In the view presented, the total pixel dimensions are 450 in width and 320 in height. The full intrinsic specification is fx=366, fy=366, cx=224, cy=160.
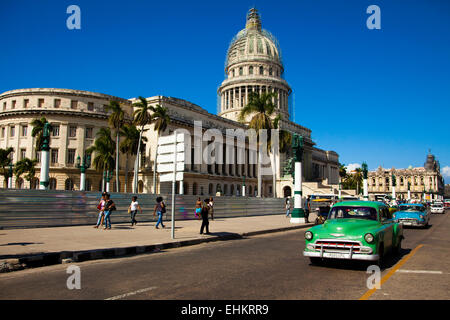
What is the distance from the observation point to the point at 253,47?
99938 millimetres

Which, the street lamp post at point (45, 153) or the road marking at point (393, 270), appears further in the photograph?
the street lamp post at point (45, 153)

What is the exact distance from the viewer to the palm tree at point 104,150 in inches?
1946

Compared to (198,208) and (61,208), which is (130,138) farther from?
(61,208)

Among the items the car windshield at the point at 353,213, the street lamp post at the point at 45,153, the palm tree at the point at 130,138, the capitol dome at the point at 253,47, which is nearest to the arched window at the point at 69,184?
the palm tree at the point at 130,138

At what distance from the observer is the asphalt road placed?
241 inches

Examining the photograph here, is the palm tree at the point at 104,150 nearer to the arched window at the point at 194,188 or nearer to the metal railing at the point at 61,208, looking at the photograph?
the arched window at the point at 194,188

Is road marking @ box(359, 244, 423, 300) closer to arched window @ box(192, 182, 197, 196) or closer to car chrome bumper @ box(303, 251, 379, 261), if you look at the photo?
car chrome bumper @ box(303, 251, 379, 261)

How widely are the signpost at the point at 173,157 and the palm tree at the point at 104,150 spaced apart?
3685cm

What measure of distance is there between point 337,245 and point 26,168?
4899 centimetres

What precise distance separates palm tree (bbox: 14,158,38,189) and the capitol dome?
6464cm

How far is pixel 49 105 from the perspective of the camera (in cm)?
5247

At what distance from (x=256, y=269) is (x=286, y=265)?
97 centimetres

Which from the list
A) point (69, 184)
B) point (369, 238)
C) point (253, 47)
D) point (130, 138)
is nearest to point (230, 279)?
point (369, 238)

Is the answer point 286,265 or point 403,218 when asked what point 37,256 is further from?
point 403,218
